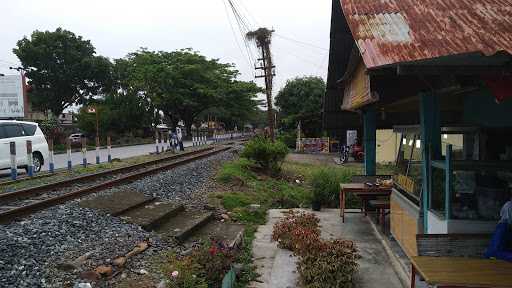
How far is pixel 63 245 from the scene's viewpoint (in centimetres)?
588

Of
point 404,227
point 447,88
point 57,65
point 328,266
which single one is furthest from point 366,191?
point 57,65

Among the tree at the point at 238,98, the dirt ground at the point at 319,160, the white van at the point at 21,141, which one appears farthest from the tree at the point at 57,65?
the white van at the point at 21,141

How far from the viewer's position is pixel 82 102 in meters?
45.8

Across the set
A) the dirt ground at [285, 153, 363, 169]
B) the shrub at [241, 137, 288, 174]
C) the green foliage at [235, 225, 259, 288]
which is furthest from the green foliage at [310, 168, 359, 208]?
the dirt ground at [285, 153, 363, 169]

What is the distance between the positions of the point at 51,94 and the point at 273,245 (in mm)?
A: 40071

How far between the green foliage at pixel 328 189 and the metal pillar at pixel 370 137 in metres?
1.40

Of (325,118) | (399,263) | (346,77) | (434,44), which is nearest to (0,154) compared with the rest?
(325,118)

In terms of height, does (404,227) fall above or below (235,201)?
above

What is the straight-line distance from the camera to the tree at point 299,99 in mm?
43875

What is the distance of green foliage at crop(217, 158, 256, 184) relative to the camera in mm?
13863

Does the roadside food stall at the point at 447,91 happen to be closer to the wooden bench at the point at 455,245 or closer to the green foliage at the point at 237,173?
A: the wooden bench at the point at 455,245

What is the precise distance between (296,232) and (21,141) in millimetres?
10044

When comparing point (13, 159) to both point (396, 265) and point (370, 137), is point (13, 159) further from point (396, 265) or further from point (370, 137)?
point (396, 265)

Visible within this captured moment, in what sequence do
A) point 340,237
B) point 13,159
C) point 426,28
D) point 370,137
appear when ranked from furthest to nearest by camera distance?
point 13,159 → point 370,137 → point 340,237 → point 426,28
